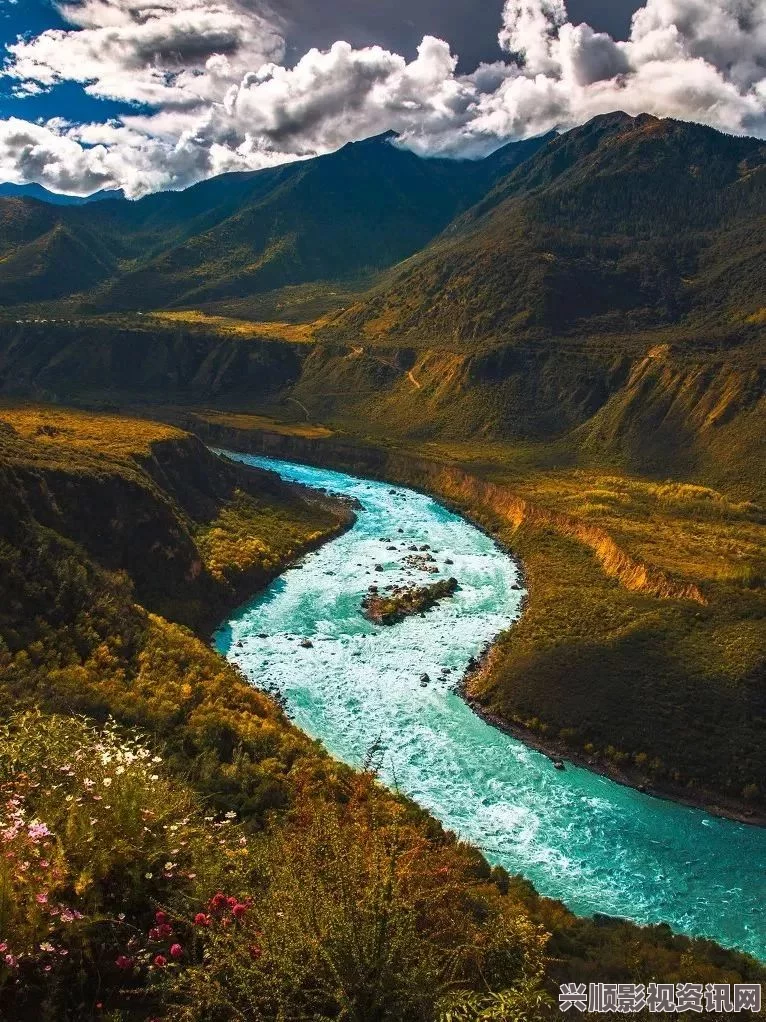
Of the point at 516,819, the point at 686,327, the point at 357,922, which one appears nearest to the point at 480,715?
the point at 516,819

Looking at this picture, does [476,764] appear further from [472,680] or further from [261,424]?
[261,424]

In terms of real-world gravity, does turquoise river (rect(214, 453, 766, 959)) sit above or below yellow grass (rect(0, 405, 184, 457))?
below

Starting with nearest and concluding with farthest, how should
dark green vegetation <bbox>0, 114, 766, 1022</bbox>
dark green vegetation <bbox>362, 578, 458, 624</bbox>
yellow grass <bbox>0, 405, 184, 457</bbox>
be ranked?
dark green vegetation <bbox>0, 114, 766, 1022</bbox> → dark green vegetation <bbox>362, 578, 458, 624</bbox> → yellow grass <bbox>0, 405, 184, 457</bbox>

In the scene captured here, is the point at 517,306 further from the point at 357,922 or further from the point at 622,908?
the point at 357,922

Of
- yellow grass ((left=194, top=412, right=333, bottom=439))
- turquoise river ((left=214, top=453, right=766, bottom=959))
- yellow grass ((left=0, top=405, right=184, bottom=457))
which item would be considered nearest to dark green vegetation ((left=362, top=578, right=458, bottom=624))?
turquoise river ((left=214, top=453, right=766, bottom=959))

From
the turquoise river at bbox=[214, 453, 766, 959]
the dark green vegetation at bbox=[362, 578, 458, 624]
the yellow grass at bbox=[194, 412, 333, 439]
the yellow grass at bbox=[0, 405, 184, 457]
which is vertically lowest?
the turquoise river at bbox=[214, 453, 766, 959]

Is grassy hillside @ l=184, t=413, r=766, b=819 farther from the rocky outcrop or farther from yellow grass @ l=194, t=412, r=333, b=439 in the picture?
yellow grass @ l=194, t=412, r=333, b=439
